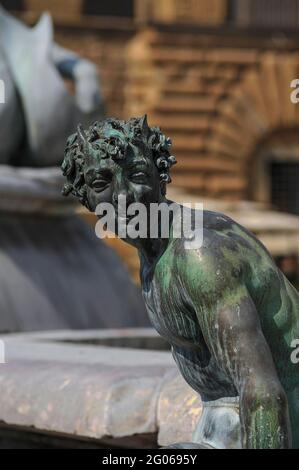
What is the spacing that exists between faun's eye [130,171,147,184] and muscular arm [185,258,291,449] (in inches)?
8.2

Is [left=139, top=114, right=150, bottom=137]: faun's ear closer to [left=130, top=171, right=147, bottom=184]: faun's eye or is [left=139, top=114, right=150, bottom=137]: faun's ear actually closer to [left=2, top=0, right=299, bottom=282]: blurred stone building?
[left=130, top=171, right=147, bottom=184]: faun's eye

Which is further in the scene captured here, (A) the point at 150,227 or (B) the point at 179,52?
(B) the point at 179,52

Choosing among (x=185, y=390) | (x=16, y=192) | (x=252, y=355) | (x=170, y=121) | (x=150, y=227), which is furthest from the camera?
(x=170, y=121)

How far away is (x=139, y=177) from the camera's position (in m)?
2.35

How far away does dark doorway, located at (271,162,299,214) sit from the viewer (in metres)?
24.9

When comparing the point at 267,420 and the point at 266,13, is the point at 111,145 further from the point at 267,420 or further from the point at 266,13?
the point at 266,13

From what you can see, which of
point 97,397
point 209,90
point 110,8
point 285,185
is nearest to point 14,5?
point 110,8

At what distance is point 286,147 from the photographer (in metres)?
24.9

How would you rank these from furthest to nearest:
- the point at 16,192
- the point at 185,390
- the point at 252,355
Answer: the point at 16,192 < the point at 185,390 < the point at 252,355

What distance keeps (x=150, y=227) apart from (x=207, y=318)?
0.21 meters

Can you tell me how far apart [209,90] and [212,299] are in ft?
73.5

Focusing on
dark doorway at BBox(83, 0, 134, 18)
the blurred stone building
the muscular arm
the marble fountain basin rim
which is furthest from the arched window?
the muscular arm
